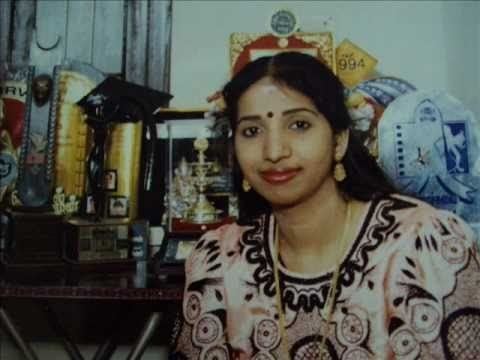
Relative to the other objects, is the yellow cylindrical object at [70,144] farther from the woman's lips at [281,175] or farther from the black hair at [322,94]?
the woman's lips at [281,175]

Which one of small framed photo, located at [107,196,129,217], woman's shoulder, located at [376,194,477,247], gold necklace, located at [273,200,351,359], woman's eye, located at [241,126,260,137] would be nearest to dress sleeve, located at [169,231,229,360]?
gold necklace, located at [273,200,351,359]

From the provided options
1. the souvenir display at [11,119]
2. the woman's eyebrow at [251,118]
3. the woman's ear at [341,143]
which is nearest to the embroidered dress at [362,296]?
the woman's ear at [341,143]

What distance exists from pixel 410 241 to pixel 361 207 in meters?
0.13

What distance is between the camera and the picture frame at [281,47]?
1547 mm

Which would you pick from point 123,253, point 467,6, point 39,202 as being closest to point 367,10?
point 467,6

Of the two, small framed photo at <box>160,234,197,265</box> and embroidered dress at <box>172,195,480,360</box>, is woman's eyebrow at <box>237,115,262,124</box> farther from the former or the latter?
small framed photo at <box>160,234,197,265</box>

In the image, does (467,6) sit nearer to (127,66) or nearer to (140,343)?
(127,66)

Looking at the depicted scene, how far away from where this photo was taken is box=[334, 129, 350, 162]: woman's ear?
106 cm

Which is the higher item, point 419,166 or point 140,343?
point 419,166

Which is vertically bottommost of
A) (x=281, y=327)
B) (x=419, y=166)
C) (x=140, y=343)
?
(x=140, y=343)

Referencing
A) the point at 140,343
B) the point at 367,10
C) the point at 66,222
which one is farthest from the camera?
the point at 367,10

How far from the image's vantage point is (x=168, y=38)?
1.83 m

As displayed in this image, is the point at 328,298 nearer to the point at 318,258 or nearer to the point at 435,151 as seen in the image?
the point at 318,258

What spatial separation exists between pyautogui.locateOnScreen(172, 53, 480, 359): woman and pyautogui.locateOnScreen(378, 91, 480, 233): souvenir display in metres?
0.48
